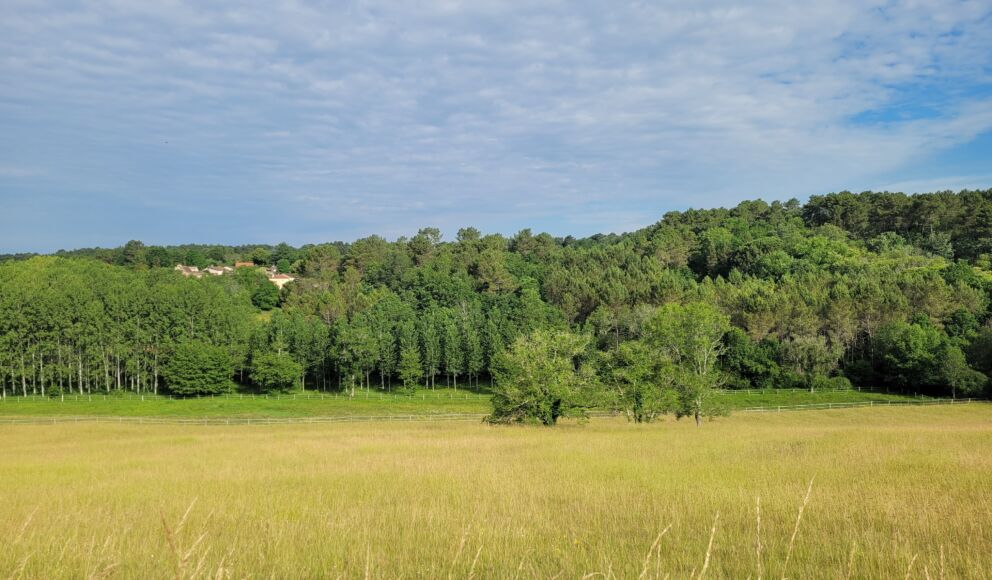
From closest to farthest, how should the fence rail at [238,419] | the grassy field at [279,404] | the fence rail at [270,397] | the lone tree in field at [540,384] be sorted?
1. the lone tree in field at [540,384]
2. the fence rail at [238,419]
3. the grassy field at [279,404]
4. the fence rail at [270,397]

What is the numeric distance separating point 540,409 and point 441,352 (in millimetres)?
60928

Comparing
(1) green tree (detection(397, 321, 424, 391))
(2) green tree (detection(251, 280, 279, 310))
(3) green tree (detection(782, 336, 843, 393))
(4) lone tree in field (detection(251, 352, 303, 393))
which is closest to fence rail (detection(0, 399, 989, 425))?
(3) green tree (detection(782, 336, 843, 393))

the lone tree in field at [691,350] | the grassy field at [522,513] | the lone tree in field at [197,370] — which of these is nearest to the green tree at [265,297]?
the lone tree in field at [197,370]

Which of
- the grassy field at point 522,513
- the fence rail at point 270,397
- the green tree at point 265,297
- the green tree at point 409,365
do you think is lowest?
the fence rail at point 270,397

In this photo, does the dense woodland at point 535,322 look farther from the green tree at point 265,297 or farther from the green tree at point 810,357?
the green tree at point 265,297

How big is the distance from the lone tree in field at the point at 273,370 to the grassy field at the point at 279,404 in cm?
320

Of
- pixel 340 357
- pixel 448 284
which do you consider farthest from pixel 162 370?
pixel 448 284

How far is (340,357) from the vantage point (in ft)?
315

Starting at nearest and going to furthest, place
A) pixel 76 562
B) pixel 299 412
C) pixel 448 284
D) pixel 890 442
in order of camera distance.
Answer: pixel 76 562, pixel 890 442, pixel 299 412, pixel 448 284

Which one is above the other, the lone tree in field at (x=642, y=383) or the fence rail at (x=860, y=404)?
the lone tree in field at (x=642, y=383)

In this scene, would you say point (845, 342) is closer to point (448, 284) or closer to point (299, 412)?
point (448, 284)

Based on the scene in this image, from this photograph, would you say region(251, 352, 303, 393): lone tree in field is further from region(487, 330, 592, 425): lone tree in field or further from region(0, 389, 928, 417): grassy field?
region(487, 330, 592, 425): lone tree in field

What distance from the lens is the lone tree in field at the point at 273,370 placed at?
290 feet

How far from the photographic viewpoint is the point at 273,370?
88188mm
